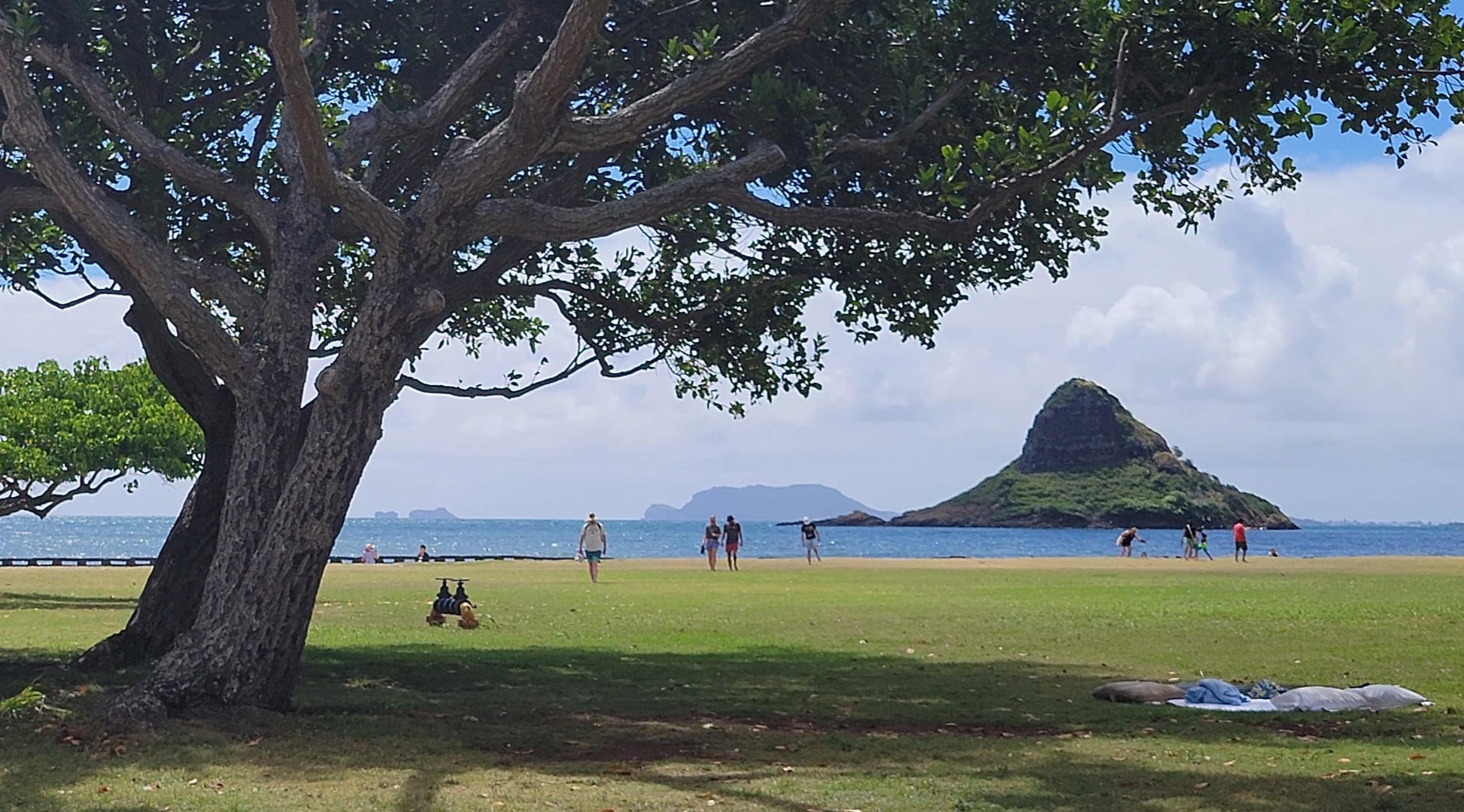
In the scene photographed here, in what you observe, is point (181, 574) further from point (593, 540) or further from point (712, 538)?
point (712, 538)

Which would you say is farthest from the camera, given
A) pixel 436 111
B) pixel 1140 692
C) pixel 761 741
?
pixel 436 111

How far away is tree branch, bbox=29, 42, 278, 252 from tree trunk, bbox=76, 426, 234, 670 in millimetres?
3970

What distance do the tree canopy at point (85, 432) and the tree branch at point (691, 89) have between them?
2971 centimetres

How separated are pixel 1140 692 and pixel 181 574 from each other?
10.9 metres

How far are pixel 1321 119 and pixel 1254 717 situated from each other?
5360mm

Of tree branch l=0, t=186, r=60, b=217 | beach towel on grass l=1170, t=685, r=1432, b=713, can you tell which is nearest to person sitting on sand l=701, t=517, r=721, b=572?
tree branch l=0, t=186, r=60, b=217

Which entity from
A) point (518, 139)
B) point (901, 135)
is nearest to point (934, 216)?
point (901, 135)

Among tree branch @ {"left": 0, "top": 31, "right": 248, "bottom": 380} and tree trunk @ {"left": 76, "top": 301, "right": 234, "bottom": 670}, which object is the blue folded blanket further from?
tree trunk @ {"left": 76, "top": 301, "right": 234, "bottom": 670}

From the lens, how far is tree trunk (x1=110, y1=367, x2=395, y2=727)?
13109 mm

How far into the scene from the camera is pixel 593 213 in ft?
47.1

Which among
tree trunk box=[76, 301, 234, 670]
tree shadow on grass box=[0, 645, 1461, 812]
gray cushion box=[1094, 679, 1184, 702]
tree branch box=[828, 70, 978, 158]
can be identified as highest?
tree branch box=[828, 70, 978, 158]

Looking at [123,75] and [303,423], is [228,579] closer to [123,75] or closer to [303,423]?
[303,423]

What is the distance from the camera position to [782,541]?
198 m

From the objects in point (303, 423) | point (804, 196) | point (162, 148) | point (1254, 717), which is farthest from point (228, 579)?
point (1254, 717)
